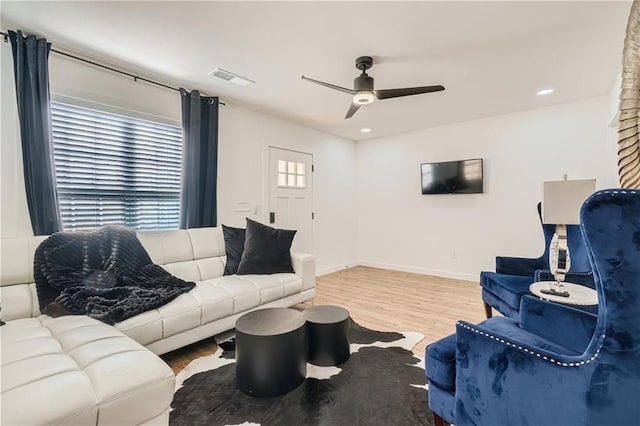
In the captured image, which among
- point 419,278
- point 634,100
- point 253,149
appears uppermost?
point 253,149

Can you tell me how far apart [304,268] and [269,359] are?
1457mm

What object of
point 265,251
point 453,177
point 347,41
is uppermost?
point 347,41

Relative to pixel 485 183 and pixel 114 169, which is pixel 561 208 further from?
pixel 114 169

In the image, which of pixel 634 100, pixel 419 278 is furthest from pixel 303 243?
pixel 634 100

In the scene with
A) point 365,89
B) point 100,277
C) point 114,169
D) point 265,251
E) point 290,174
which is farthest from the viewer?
point 290,174

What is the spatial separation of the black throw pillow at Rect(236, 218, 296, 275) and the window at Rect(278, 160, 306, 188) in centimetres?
135

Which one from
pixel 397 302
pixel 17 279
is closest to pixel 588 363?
pixel 397 302

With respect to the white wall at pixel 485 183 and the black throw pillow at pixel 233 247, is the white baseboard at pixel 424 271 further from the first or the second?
the black throw pillow at pixel 233 247

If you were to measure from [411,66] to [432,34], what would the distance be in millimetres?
494

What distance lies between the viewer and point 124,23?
2.07m

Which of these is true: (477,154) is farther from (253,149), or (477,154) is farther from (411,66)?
(253,149)

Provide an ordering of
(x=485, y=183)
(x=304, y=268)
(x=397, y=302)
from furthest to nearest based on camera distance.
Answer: (x=485, y=183)
(x=397, y=302)
(x=304, y=268)

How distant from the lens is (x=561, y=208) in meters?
2.04

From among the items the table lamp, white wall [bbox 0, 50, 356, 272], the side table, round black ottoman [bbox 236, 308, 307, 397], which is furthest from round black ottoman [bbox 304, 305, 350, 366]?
white wall [bbox 0, 50, 356, 272]
